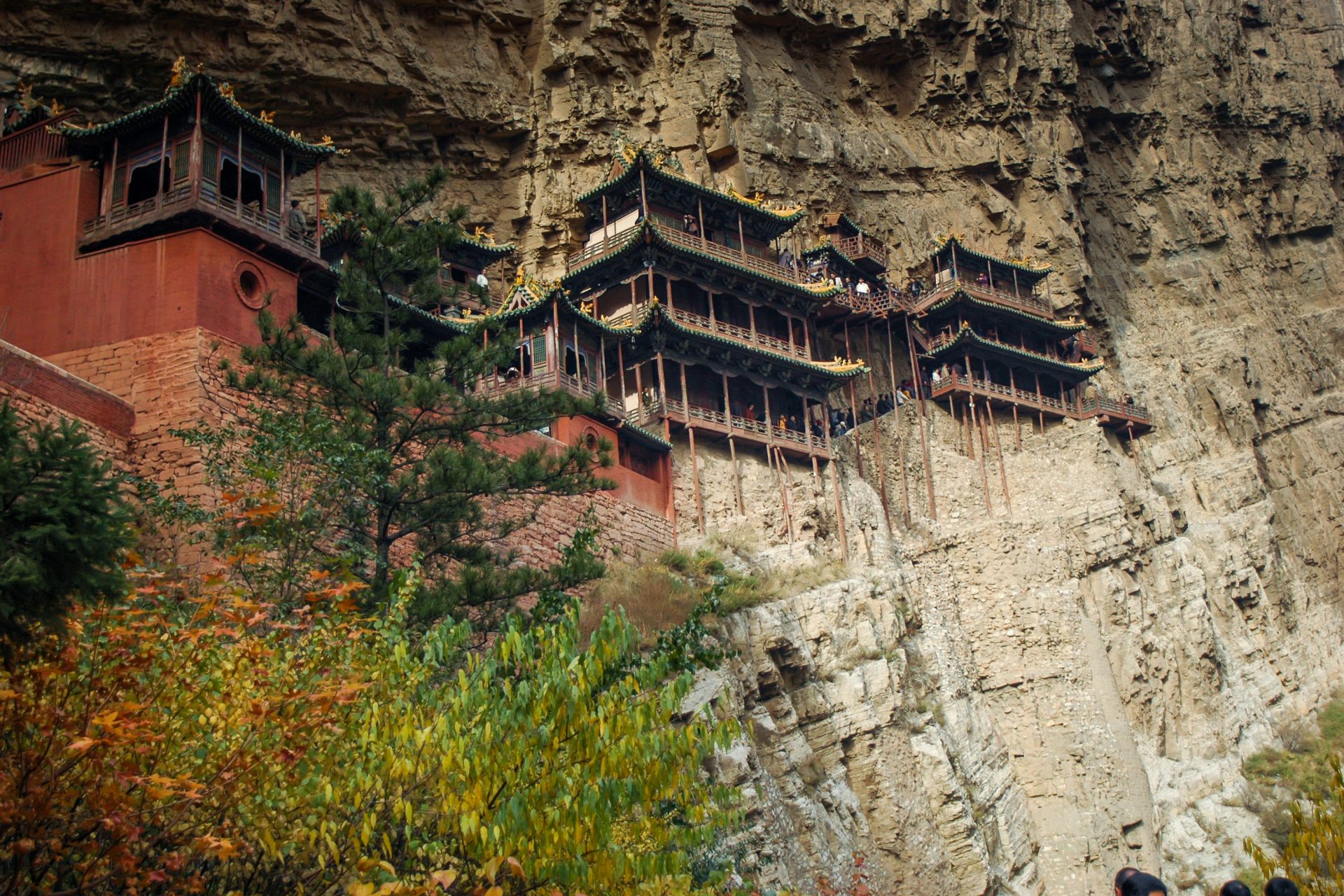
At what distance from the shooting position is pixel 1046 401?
38.3 meters

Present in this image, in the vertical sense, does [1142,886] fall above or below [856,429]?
below

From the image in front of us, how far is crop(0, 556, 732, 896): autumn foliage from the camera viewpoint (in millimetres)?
8031

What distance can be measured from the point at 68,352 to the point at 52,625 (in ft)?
43.4

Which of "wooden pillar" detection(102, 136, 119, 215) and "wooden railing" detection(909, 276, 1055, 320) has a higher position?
"wooden railing" detection(909, 276, 1055, 320)

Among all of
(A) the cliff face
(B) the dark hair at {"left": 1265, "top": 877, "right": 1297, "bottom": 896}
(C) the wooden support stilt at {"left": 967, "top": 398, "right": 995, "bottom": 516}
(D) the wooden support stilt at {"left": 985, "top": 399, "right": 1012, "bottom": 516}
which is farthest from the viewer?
(D) the wooden support stilt at {"left": 985, "top": 399, "right": 1012, "bottom": 516}

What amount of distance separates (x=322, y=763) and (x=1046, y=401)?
32.2 m

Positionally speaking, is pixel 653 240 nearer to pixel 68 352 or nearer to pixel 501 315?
pixel 501 315

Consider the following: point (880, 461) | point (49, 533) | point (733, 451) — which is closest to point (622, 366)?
point (733, 451)

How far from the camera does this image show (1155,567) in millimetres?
33688

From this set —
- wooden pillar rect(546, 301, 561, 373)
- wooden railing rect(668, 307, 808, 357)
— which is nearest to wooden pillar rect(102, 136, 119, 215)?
wooden pillar rect(546, 301, 561, 373)

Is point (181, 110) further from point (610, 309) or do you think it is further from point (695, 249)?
point (695, 249)

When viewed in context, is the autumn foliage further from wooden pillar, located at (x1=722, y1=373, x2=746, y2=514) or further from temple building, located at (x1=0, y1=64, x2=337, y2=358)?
wooden pillar, located at (x1=722, y1=373, x2=746, y2=514)

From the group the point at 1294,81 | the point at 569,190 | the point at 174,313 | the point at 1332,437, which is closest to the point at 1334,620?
the point at 1332,437

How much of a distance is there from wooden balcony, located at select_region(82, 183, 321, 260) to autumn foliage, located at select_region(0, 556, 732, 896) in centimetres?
1204
